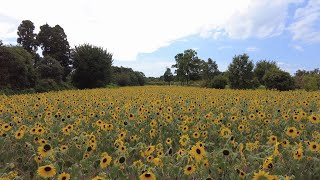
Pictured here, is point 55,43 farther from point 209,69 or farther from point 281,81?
point 209,69

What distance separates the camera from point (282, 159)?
4.53 metres

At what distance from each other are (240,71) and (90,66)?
19.0 meters

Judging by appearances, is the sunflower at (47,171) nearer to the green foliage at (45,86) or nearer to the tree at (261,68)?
the green foliage at (45,86)

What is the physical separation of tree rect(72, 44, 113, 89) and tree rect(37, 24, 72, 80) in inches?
365

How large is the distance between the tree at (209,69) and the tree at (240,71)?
2950 centimetres

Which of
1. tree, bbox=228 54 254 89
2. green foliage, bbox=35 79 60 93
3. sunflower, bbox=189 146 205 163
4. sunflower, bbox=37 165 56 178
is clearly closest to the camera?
sunflower, bbox=37 165 56 178

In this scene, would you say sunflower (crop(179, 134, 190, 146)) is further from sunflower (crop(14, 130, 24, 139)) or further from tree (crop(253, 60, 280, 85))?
tree (crop(253, 60, 280, 85))

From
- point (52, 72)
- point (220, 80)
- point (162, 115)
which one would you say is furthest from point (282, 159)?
point (220, 80)

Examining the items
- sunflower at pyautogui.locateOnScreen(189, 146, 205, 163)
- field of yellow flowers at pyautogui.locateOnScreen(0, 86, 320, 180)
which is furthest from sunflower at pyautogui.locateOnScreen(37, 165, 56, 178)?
sunflower at pyautogui.locateOnScreen(189, 146, 205, 163)

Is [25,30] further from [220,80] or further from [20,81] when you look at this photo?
[220,80]

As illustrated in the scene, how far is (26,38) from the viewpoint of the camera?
178 feet

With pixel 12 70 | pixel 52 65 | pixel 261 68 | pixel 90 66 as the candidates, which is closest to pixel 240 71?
pixel 261 68

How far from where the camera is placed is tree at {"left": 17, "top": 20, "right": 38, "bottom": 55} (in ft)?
177

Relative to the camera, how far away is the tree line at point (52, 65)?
96.7 feet
